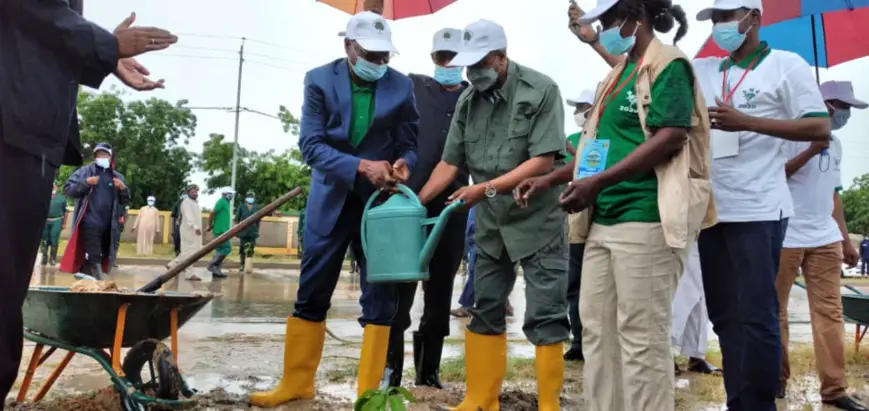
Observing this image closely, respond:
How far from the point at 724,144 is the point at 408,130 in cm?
164

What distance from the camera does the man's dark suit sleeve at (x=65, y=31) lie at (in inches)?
88.0

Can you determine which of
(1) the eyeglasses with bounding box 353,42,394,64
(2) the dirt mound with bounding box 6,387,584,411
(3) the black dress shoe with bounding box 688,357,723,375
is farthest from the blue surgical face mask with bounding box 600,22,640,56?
(3) the black dress shoe with bounding box 688,357,723,375

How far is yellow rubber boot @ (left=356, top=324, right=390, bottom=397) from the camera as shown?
380 cm

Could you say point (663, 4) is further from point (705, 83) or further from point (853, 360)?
point (853, 360)

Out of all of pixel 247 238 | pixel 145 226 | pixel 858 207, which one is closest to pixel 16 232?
pixel 247 238

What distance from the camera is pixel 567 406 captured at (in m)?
4.07

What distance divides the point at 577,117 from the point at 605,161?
143 inches

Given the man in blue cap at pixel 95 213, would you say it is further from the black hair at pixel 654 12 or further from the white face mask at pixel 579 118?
the black hair at pixel 654 12

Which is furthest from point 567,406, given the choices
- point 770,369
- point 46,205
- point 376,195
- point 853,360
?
point 853,360

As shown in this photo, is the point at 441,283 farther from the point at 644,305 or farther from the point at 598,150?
the point at 644,305

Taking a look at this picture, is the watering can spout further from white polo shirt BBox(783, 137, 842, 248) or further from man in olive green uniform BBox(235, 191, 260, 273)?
man in olive green uniform BBox(235, 191, 260, 273)

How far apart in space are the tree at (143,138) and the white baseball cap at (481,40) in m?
35.8

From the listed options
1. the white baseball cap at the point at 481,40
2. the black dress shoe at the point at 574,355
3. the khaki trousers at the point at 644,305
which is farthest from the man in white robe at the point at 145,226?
the khaki trousers at the point at 644,305

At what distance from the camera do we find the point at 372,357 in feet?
12.5
